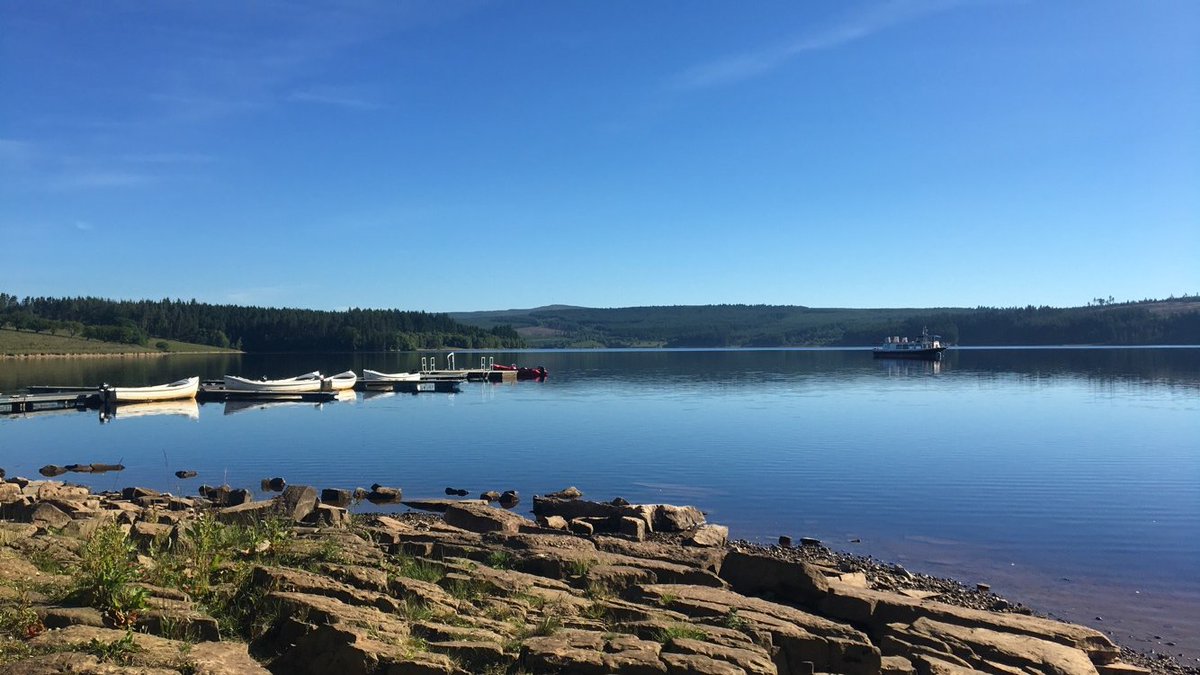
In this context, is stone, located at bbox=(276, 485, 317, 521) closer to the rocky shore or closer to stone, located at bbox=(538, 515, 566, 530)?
the rocky shore

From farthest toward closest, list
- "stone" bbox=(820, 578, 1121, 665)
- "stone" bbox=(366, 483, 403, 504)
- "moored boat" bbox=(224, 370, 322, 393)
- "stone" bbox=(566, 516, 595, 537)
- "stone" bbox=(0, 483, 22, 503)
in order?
1. "moored boat" bbox=(224, 370, 322, 393)
2. "stone" bbox=(366, 483, 403, 504)
3. "stone" bbox=(0, 483, 22, 503)
4. "stone" bbox=(566, 516, 595, 537)
5. "stone" bbox=(820, 578, 1121, 665)

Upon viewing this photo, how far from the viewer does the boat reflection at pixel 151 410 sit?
177 ft

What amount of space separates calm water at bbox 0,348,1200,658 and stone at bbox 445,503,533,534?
263 inches

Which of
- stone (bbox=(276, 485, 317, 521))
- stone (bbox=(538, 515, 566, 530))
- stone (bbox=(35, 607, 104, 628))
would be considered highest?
stone (bbox=(35, 607, 104, 628))

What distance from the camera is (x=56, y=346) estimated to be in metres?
160

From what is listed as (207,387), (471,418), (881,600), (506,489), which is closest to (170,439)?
(471,418)

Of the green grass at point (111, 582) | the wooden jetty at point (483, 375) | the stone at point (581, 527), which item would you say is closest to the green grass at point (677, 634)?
the green grass at point (111, 582)

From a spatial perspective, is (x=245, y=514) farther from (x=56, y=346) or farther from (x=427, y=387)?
(x=56, y=346)

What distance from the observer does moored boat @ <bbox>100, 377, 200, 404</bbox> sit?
193 feet

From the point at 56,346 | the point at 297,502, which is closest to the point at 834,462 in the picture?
the point at 297,502

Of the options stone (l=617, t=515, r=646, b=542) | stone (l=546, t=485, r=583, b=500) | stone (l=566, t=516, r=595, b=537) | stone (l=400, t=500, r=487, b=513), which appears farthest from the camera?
stone (l=546, t=485, r=583, b=500)

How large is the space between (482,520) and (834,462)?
17.9 metres

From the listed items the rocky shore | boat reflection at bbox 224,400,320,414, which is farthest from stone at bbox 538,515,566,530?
boat reflection at bbox 224,400,320,414

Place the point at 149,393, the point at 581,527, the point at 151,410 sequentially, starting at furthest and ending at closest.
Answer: the point at 149,393 → the point at 151,410 → the point at 581,527
